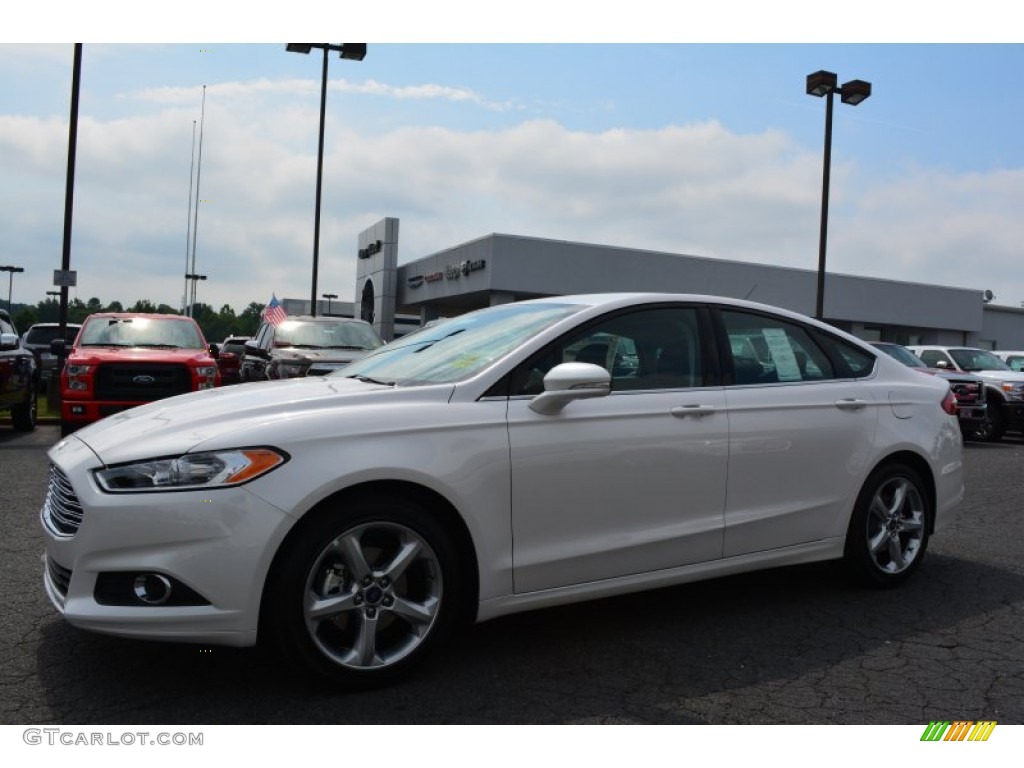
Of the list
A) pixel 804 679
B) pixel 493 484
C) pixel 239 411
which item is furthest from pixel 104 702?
pixel 804 679

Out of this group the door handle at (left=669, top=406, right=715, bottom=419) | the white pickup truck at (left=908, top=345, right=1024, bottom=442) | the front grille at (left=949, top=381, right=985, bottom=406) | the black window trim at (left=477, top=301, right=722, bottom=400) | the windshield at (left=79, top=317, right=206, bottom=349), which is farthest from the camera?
the white pickup truck at (left=908, top=345, right=1024, bottom=442)

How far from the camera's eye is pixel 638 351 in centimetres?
430

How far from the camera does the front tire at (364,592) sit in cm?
325

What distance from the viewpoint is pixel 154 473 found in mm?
3207

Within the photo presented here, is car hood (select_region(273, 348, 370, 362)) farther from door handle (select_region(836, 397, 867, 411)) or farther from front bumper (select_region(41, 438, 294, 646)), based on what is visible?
front bumper (select_region(41, 438, 294, 646))

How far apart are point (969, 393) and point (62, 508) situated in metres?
14.7

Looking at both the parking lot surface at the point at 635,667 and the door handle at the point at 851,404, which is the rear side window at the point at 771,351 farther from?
the parking lot surface at the point at 635,667

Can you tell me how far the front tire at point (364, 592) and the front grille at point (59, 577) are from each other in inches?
29.9

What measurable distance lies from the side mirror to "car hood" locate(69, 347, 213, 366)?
9.00 m

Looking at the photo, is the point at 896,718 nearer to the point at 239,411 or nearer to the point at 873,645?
the point at 873,645

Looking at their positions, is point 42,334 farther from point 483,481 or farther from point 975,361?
point 483,481

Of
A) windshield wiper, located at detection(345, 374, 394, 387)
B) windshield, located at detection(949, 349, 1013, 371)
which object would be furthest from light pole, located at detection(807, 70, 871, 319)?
windshield wiper, located at detection(345, 374, 394, 387)

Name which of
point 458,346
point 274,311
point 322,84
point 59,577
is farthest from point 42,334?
point 59,577
